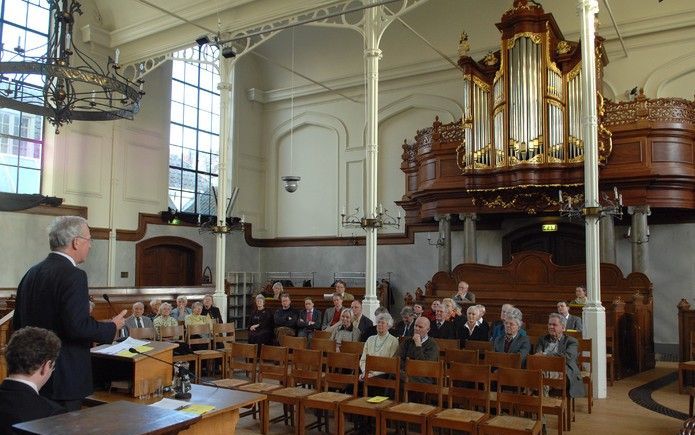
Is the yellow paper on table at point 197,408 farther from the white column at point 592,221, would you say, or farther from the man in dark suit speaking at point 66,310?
the white column at point 592,221

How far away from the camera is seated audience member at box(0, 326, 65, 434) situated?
8.04 ft

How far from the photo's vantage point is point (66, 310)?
2967mm

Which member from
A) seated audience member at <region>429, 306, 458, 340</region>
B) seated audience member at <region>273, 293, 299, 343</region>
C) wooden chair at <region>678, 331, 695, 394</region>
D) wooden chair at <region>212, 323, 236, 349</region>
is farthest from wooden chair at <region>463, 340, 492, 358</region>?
wooden chair at <region>212, 323, 236, 349</region>

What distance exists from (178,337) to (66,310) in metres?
A: 5.85

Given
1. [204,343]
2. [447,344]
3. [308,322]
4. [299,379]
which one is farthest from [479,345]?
[204,343]

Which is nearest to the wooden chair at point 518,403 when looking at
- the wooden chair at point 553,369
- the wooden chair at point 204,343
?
the wooden chair at point 553,369

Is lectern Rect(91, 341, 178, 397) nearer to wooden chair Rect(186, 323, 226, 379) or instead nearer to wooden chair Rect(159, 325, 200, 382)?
wooden chair Rect(159, 325, 200, 382)

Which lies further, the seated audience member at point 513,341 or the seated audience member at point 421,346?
the seated audience member at point 513,341

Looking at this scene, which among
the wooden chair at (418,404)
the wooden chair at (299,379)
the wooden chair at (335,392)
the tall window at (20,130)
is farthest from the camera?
the tall window at (20,130)

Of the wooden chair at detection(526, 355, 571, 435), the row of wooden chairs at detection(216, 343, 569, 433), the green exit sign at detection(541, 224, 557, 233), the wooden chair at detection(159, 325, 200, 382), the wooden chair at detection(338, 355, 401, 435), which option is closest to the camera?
the row of wooden chairs at detection(216, 343, 569, 433)

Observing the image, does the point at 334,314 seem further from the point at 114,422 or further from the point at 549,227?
the point at 114,422

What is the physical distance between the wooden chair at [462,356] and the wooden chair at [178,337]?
3.58m

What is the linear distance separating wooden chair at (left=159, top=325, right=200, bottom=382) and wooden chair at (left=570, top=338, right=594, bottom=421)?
484 cm

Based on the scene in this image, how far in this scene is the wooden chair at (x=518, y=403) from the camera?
14.6 feet
